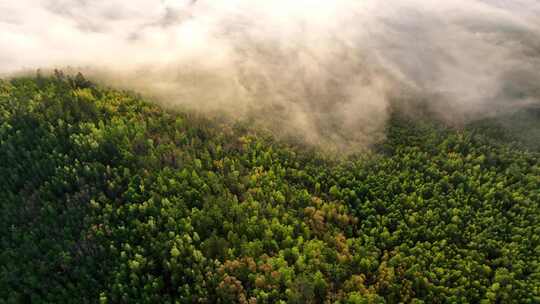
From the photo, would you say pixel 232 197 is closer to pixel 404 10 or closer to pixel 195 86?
pixel 195 86

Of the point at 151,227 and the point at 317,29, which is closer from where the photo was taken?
the point at 151,227

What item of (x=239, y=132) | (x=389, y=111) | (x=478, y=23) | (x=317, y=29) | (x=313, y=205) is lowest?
(x=313, y=205)

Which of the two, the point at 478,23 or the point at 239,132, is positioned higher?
the point at 478,23

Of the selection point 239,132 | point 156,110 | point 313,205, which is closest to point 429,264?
point 313,205

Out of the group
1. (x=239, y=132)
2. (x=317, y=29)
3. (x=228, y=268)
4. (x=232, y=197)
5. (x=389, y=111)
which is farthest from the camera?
(x=317, y=29)

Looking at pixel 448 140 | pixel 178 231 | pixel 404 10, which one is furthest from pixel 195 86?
pixel 404 10

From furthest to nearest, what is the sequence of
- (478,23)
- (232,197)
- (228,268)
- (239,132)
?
(478,23)
(239,132)
(232,197)
(228,268)
